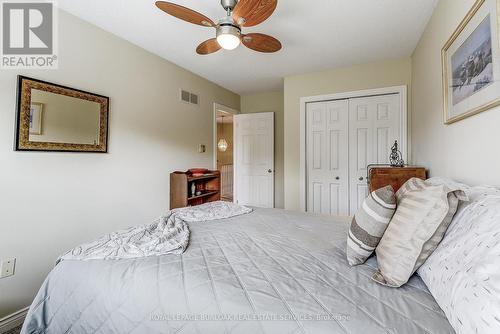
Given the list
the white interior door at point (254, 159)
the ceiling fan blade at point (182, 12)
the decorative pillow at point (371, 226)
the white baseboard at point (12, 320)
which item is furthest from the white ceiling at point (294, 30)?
the white baseboard at point (12, 320)

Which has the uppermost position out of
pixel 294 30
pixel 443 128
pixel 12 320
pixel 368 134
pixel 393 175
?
pixel 294 30

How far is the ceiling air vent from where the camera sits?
3.29 m

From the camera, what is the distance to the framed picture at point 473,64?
1114mm

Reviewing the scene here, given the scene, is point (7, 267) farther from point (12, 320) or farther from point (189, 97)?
point (189, 97)

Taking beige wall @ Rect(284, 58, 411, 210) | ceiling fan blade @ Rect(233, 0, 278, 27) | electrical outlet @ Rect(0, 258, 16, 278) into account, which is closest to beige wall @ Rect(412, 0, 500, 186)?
beige wall @ Rect(284, 58, 411, 210)

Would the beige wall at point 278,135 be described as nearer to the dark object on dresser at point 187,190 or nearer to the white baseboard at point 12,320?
the dark object on dresser at point 187,190

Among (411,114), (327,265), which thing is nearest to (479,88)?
(327,265)

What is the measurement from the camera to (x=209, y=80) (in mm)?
3793

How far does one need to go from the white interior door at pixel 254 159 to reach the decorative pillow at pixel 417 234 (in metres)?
3.36

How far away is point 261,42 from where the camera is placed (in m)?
1.95

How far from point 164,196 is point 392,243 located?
263 centimetres

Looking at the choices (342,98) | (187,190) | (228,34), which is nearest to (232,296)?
(228,34)

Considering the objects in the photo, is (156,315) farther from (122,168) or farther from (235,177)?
(235,177)

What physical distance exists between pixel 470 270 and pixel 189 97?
11.1 ft
